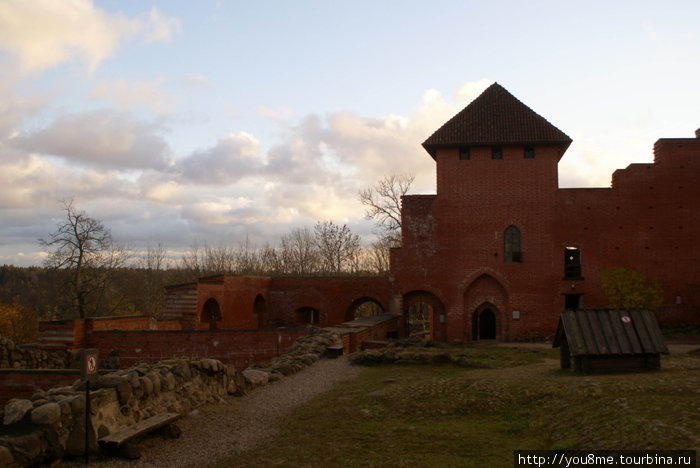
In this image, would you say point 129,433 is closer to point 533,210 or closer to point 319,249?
point 533,210

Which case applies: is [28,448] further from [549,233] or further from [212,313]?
[549,233]

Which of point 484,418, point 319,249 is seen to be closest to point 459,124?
point 484,418

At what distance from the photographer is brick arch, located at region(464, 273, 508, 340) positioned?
2516 centimetres

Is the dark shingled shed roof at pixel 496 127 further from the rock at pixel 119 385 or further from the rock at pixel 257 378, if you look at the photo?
the rock at pixel 119 385

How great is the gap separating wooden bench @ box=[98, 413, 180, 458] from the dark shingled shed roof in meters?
20.5

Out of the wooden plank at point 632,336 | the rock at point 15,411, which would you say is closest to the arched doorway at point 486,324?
the wooden plank at point 632,336

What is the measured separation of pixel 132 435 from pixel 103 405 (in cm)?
64

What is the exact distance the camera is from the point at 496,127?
83.1ft

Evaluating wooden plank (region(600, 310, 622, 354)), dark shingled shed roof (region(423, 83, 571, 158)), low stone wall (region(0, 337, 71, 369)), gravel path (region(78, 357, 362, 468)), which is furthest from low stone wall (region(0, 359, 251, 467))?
dark shingled shed roof (region(423, 83, 571, 158))

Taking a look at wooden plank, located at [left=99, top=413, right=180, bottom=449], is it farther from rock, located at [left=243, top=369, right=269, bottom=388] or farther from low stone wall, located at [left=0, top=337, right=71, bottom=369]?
low stone wall, located at [left=0, top=337, right=71, bottom=369]

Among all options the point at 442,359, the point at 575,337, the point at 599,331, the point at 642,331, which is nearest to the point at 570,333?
the point at 575,337

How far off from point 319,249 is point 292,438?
46.6 metres

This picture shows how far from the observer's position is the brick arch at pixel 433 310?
2534cm

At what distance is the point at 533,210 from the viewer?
2480 cm
